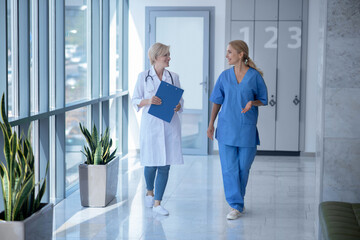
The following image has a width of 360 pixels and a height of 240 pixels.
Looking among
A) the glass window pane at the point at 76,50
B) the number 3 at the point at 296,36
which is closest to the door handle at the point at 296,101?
the number 3 at the point at 296,36

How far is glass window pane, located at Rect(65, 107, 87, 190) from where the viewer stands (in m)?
5.96

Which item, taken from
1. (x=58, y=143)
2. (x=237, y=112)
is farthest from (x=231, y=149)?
(x=58, y=143)

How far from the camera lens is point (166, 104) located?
16.2 ft

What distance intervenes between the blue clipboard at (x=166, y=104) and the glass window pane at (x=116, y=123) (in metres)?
2.86

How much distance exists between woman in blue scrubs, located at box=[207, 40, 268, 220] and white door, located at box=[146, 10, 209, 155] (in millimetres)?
3353

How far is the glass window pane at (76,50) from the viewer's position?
593 centimetres

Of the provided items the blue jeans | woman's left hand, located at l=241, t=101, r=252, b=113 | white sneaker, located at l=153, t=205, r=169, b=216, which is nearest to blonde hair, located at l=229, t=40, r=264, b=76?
woman's left hand, located at l=241, t=101, r=252, b=113

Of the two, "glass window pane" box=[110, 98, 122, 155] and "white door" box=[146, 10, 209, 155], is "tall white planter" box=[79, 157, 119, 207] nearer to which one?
"glass window pane" box=[110, 98, 122, 155]

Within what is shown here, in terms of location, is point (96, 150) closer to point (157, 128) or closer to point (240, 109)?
point (157, 128)

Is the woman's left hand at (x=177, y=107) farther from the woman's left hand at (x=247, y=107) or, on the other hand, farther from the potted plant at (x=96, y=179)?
the potted plant at (x=96, y=179)

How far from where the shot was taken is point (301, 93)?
8.20m

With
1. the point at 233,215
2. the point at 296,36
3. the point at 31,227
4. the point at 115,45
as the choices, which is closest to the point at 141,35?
the point at 115,45

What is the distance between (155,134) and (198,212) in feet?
2.65

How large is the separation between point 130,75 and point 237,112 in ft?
12.5
